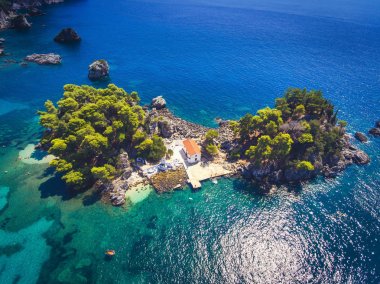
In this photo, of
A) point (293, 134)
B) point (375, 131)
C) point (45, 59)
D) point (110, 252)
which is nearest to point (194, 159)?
point (293, 134)

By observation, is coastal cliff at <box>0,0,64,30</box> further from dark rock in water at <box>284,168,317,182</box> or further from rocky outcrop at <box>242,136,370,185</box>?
dark rock in water at <box>284,168,317,182</box>

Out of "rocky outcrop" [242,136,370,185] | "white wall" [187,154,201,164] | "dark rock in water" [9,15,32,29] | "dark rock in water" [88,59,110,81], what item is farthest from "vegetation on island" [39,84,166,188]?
"dark rock in water" [9,15,32,29]

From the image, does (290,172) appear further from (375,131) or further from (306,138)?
(375,131)

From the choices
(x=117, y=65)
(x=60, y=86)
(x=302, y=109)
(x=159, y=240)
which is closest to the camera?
(x=159, y=240)

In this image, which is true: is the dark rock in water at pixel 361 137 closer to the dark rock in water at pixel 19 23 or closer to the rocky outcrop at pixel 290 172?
the rocky outcrop at pixel 290 172

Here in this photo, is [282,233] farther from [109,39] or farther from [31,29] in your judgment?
[31,29]

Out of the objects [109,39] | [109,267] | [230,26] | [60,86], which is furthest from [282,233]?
[230,26]
